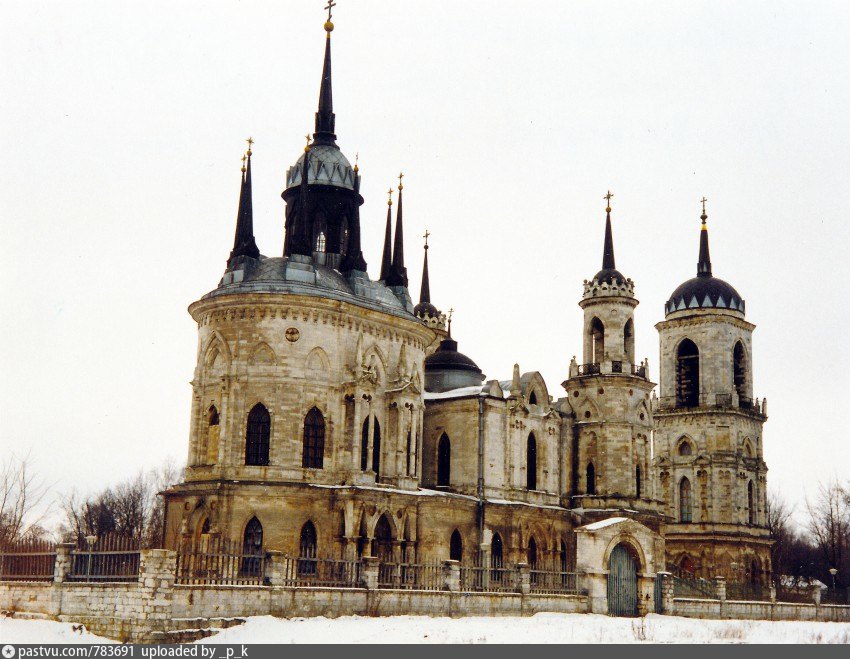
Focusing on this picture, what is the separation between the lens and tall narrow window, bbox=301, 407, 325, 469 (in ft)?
130

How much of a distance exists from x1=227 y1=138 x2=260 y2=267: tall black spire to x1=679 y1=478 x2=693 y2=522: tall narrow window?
1248 inches

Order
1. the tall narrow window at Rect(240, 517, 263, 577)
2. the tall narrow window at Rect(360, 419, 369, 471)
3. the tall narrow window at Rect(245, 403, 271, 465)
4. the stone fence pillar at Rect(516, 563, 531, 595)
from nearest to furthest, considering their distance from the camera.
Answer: the stone fence pillar at Rect(516, 563, 531, 595) → the tall narrow window at Rect(240, 517, 263, 577) → the tall narrow window at Rect(245, 403, 271, 465) → the tall narrow window at Rect(360, 419, 369, 471)

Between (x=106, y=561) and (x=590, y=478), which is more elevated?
(x=590, y=478)

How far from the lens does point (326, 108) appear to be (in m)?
46.4

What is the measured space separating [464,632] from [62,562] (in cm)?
1045

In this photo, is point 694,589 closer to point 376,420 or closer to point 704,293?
point 376,420

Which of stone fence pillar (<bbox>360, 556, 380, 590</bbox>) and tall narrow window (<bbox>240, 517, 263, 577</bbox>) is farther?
tall narrow window (<bbox>240, 517, 263, 577</bbox>)

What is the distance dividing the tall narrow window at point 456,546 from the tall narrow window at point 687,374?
24791 mm

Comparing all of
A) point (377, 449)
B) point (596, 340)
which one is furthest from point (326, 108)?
point (596, 340)

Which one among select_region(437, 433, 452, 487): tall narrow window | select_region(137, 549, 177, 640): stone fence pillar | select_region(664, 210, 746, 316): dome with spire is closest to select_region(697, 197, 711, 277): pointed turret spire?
select_region(664, 210, 746, 316): dome with spire

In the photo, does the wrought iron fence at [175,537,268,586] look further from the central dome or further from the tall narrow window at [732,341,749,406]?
the tall narrow window at [732,341,749,406]

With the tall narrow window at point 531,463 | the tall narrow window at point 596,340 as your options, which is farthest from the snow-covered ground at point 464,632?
the tall narrow window at point 596,340

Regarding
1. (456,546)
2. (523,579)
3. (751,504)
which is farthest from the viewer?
(751,504)
